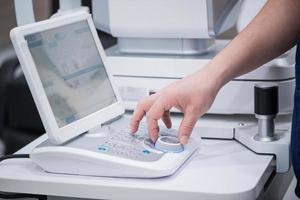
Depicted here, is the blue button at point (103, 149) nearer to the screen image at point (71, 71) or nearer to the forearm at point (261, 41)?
the screen image at point (71, 71)

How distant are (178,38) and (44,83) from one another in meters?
0.32

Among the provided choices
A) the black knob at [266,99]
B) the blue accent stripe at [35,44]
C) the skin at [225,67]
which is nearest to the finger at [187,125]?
the skin at [225,67]

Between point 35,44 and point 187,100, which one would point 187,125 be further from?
point 35,44

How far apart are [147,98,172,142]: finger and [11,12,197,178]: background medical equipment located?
0.02 meters

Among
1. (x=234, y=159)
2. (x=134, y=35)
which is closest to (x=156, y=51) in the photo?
(x=134, y=35)

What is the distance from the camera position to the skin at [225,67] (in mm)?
908

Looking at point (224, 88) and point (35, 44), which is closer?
point (35, 44)

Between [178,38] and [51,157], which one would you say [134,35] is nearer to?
[178,38]

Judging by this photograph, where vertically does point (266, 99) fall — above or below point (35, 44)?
below

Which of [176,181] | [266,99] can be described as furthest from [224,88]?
[176,181]

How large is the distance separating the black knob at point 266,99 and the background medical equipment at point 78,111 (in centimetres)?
12

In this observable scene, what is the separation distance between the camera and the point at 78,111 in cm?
94

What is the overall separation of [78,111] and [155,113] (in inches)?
4.8

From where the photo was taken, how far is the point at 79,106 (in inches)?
37.2
